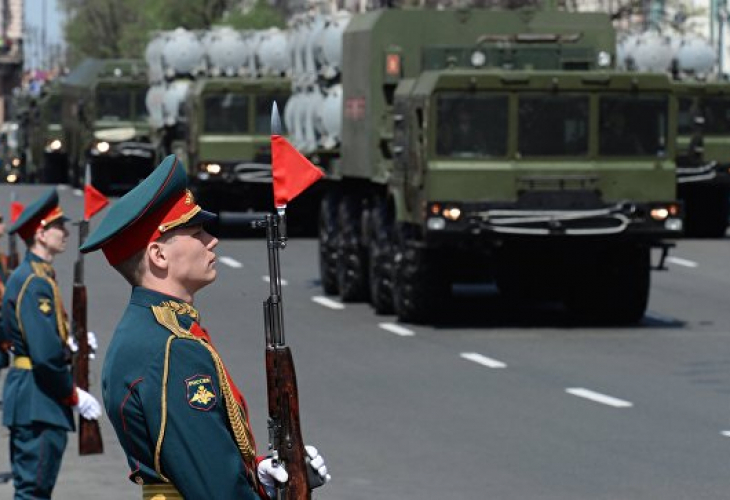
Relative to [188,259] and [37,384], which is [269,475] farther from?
[37,384]

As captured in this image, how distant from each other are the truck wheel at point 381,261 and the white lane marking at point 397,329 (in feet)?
1.83

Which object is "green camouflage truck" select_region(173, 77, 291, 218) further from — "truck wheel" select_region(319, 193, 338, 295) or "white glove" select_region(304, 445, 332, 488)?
"white glove" select_region(304, 445, 332, 488)

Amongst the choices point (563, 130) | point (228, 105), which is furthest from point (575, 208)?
point (228, 105)

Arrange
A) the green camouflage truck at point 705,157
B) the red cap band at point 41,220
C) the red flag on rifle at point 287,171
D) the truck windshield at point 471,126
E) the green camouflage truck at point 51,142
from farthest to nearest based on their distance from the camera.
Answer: the green camouflage truck at point 51,142, the green camouflage truck at point 705,157, the truck windshield at point 471,126, the red cap band at point 41,220, the red flag on rifle at point 287,171

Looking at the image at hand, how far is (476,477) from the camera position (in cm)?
1459

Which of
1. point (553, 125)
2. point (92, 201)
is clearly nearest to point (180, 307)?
point (92, 201)

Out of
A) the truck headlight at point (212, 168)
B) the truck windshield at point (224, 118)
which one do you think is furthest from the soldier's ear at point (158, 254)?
the truck windshield at point (224, 118)

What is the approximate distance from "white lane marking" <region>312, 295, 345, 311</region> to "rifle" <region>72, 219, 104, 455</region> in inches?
456

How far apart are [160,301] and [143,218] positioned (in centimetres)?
21

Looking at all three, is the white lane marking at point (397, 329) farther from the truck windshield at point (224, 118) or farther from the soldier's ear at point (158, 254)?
the soldier's ear at point (158, 254)

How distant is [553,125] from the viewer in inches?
984

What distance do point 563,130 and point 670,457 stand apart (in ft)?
32.6

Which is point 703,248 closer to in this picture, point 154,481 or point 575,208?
point 575,208

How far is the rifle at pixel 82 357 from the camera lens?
51.5 ft
